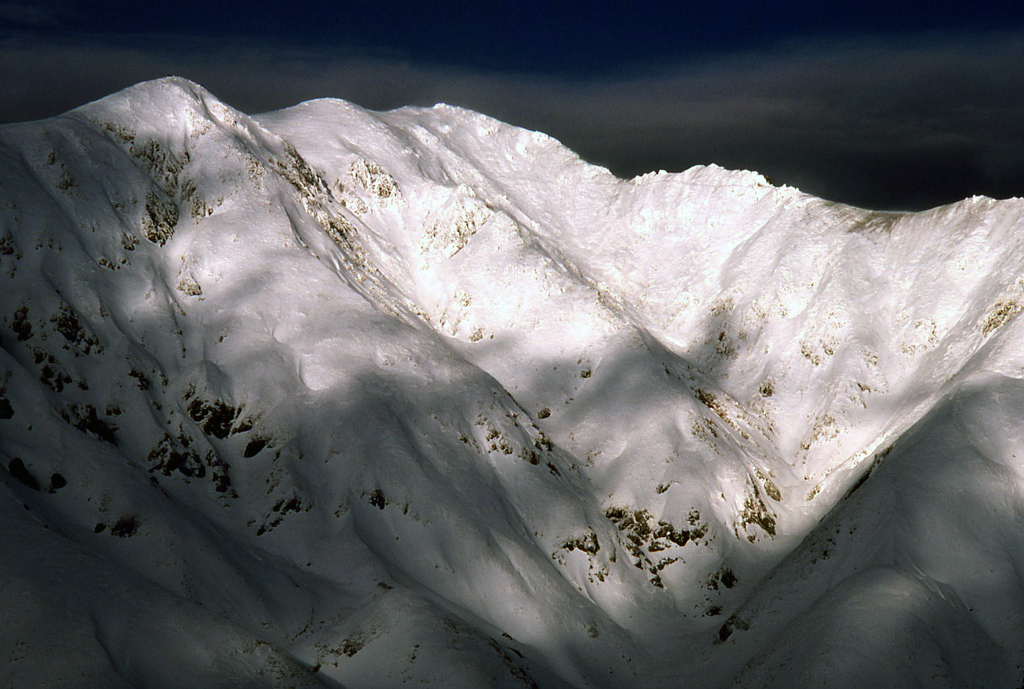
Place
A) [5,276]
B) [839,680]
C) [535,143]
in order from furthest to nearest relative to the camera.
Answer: [535,143] < [5,276] < [839,680]

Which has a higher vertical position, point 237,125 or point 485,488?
point 237,125

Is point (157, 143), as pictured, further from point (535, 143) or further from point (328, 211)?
point (535, 143)

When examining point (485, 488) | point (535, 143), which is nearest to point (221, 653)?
point (485, 488)

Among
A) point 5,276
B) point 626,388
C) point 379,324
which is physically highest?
point 5,276

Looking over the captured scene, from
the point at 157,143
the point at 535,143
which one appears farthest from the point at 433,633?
the point at 535,143

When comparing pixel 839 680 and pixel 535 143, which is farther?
pixel 535 143

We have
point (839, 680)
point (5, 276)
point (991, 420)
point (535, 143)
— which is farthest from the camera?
point (535, 143)

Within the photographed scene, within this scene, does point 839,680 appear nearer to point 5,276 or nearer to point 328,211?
point 5,276
